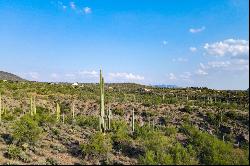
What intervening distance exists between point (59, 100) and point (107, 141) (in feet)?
90.5

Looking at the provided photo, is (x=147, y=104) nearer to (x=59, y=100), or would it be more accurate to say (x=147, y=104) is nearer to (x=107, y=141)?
(x=59, y=100)

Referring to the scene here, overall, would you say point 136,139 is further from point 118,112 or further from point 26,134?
point 118,112

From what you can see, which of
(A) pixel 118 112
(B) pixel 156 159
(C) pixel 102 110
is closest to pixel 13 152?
(C) pixel 102 110

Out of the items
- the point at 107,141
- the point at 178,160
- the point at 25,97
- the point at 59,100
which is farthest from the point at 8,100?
the point at 178,160

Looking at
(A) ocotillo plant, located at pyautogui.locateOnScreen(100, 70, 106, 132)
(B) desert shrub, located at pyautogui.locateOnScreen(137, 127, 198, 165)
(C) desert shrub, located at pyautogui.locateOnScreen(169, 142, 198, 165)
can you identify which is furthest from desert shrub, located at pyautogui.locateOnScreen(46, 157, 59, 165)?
(C) desert shrub, located at pyautogui.locateOnScreen(169, 142, 198, 165)

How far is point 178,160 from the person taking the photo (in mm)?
19656

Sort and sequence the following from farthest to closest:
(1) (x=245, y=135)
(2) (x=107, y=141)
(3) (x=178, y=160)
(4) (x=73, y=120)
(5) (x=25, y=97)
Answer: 1. (5) (x=25, y=97)
2. (4) (x=73, y=120)
3. (1) (x=245, y=135)
4. (2) (x=107, y=141)
5. (3) (x=178, y=160)

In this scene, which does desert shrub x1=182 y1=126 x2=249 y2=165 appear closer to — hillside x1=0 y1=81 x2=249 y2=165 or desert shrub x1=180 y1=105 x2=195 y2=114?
hillside x1=0 y1=81 x2=249 y2=165

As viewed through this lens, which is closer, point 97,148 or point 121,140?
point 97,148

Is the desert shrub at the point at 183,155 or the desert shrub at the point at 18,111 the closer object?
the desert shrub at the point at 183,155

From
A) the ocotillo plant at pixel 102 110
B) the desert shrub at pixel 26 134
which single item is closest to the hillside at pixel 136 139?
the desert shrub at pixel 26 134

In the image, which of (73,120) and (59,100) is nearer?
(73,120)

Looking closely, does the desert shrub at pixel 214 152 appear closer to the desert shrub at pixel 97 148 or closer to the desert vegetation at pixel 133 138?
the desert vegetation at pixel 133 138

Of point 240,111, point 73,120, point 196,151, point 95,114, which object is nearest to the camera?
point 196,151
